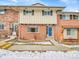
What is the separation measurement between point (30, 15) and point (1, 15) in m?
5.08

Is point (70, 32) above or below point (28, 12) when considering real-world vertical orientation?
below

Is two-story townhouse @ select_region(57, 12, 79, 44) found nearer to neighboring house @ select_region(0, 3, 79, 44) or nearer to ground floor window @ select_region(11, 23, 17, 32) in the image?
neighboring house @ select_region(0, 3, 79, 44)

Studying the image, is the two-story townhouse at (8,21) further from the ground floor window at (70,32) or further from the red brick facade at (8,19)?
the ground floor window at (70,32)

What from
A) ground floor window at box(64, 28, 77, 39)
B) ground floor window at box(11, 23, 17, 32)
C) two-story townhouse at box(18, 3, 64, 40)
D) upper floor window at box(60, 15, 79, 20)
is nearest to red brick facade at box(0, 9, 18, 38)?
ground floor window at box(11, 23, 17, 32)

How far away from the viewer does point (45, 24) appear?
40.7 m

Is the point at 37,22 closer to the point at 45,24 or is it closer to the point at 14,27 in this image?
the point at 45,24

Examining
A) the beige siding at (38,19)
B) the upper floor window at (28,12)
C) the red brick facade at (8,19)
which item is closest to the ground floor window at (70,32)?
the beige siding at (38,19)

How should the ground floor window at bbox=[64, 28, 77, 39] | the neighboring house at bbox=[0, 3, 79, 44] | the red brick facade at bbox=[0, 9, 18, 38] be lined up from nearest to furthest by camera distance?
the neighboring house at bbox=[0, 3, 79, 44] < the ground floor window at bbox=[64, 28, 77, 39] < the red brick facade at bbox=[0, 9, 18, 38]

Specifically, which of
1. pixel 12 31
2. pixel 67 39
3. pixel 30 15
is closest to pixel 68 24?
pixel 67 39

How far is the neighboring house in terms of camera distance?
40.4 meters

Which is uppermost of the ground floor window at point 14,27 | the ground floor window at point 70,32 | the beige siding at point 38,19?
the beige siding at point 38,19

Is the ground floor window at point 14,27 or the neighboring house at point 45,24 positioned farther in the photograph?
the ground floor window at point 14,27

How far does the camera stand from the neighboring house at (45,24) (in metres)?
40.4

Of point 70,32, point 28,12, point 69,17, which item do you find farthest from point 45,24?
point 70,32
